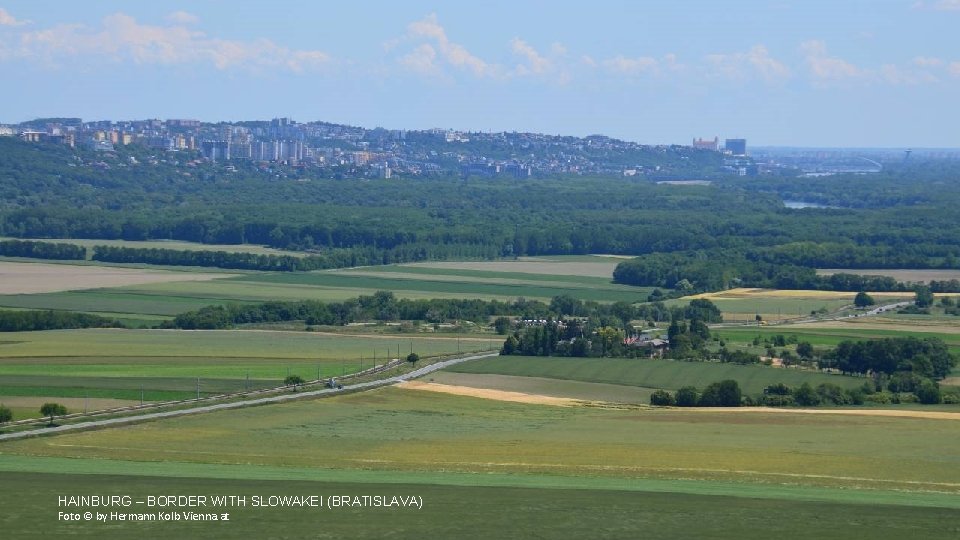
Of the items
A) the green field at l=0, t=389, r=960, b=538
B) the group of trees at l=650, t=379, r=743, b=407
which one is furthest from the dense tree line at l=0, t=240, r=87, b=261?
the group of trees at l=650, t=379, r=743, b=407

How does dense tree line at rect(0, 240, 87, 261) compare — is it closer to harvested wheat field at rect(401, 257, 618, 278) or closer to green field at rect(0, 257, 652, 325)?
green field at rect(0, 257, 652, 325)

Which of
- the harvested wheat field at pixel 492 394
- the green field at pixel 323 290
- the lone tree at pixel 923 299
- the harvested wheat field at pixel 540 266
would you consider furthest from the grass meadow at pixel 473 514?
the harvested wheat field at pixel 540 266

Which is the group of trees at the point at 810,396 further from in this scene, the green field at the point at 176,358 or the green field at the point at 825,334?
the green field at the point at 176,358

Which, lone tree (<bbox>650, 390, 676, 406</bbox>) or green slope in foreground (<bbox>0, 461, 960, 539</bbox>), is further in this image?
lone tree (<bbox>650, 390, 676, 406</bbox>)

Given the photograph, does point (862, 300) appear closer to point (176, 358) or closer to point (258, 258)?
point (176, 358)

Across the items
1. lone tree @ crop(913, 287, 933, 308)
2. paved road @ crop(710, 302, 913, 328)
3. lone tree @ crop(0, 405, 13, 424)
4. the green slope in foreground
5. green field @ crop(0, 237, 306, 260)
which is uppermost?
the green slope in foreground

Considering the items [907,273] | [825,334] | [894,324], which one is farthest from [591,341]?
[907,273]

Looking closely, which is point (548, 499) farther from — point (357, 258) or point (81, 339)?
point (357, 258)
